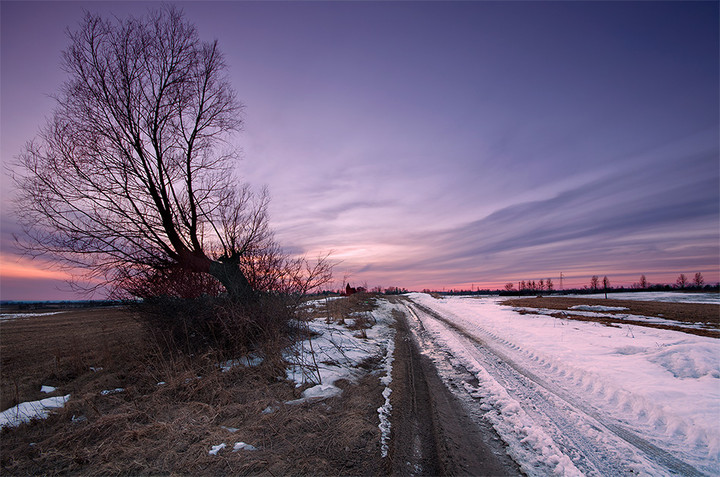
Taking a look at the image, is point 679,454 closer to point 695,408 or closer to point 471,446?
point 695,408

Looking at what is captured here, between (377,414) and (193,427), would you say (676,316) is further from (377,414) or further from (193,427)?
(193,427)

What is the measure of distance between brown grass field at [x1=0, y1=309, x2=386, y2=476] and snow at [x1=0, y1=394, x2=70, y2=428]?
19 centimetres

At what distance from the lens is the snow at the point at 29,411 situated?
4.78 meters

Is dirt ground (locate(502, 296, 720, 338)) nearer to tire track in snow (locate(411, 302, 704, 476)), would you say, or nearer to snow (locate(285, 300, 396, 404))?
tire track in snow (locate(411, 302, 704, 476))

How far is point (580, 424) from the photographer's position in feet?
13.4

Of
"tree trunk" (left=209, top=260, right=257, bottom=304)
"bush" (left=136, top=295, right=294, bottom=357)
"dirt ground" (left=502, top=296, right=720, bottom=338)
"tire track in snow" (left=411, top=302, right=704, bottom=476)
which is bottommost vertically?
"dirt ground" (left=502, top=296, right=720, bottom=338)

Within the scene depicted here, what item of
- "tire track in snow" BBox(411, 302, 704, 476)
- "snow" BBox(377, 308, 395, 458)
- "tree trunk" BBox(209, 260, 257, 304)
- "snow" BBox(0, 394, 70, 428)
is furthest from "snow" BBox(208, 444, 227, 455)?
"tree trunk" BBox(209, 260, 257, 304)

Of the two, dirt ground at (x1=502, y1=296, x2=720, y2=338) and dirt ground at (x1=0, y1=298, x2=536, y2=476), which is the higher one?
dirt ground at (x1=0, y1=298, x2=536, y2=476)

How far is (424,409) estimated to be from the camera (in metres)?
4.66

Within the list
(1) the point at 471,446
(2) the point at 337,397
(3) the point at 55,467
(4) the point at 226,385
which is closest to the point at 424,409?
(1) the point at 471,446

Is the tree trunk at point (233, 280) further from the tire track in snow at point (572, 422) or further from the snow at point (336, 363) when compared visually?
the tire track in snow at point (572, 422)

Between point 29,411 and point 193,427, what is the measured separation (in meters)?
3.55

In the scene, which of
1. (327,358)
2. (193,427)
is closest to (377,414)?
(193,427)

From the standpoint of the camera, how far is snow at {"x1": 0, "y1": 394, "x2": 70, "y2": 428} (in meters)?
4.78
